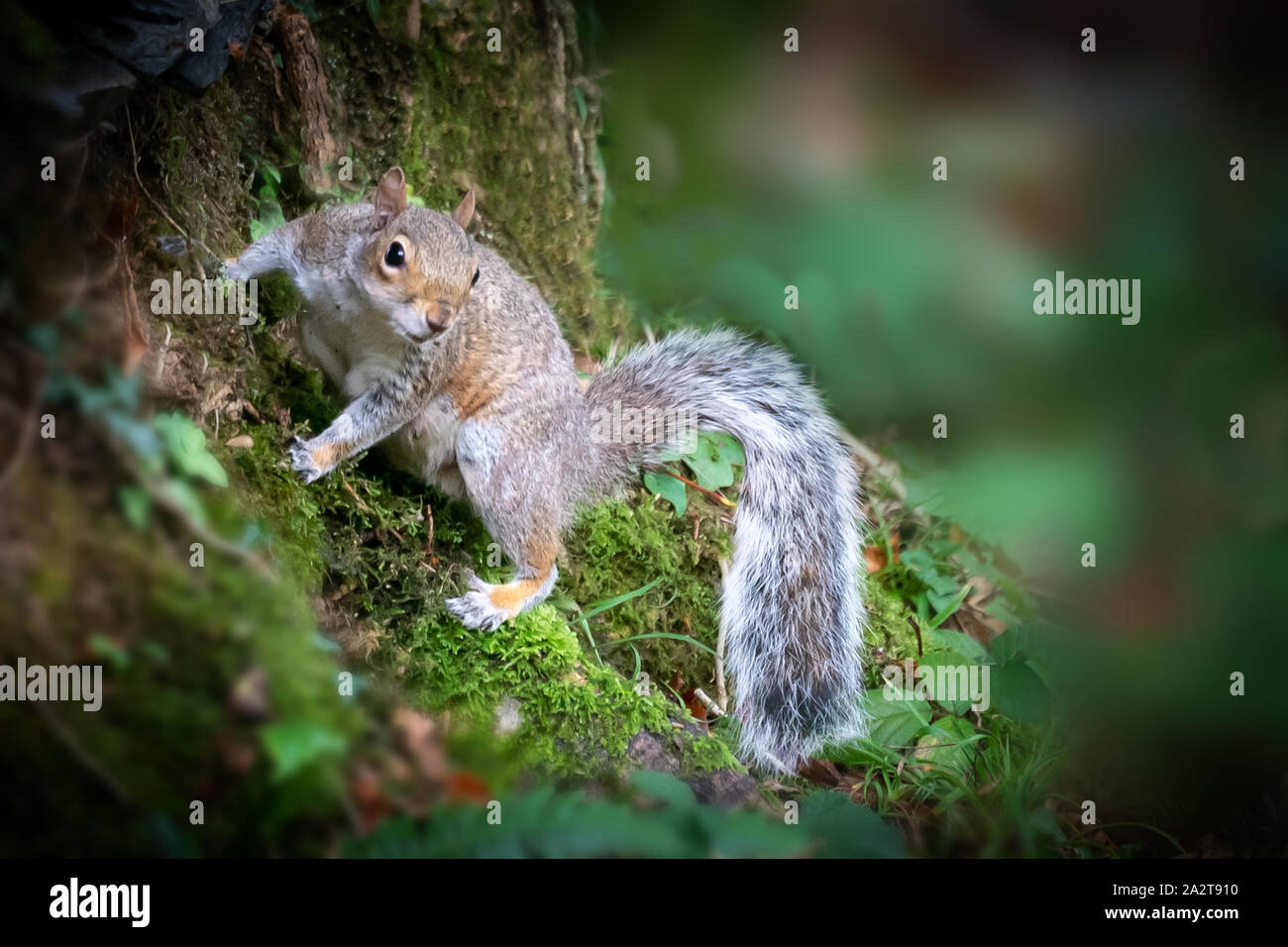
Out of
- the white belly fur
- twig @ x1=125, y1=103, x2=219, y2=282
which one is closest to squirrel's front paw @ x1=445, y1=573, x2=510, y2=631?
the white belly fur

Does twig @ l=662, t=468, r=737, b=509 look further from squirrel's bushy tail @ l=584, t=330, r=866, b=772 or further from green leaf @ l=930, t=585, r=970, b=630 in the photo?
green leaf @ l=930, t=585, r=970, b=630

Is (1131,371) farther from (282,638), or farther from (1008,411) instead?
(282,638)

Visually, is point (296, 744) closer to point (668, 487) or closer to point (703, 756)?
point (703, 756)

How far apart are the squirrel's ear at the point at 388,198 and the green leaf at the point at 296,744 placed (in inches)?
55.2

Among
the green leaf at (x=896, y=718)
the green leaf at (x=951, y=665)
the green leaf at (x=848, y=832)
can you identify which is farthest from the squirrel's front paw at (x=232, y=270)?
the green leaf at (x=951, y=665)

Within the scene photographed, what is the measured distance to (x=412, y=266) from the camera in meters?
2.08

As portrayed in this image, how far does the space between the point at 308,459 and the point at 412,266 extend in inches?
18.8

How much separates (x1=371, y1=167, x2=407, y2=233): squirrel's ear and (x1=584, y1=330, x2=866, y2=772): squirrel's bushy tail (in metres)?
0.83

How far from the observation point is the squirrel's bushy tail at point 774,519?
2486 mm

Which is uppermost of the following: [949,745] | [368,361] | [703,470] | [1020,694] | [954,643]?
[368,361]

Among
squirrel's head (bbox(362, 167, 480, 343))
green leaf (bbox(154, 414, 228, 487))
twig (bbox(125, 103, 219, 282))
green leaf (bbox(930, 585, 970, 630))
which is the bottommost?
green leaf (bbox(930, 585, 970, 630))

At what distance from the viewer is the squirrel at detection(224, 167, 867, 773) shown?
217cm

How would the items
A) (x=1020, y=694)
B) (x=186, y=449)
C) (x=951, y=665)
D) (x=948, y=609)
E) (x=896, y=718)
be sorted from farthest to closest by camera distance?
(x=948, y=609), (x=951, y=665), (x=896, y=718), (x=1020, y=694), (x=186, y=449)

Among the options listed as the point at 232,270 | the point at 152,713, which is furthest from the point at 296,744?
the point at 232,270
